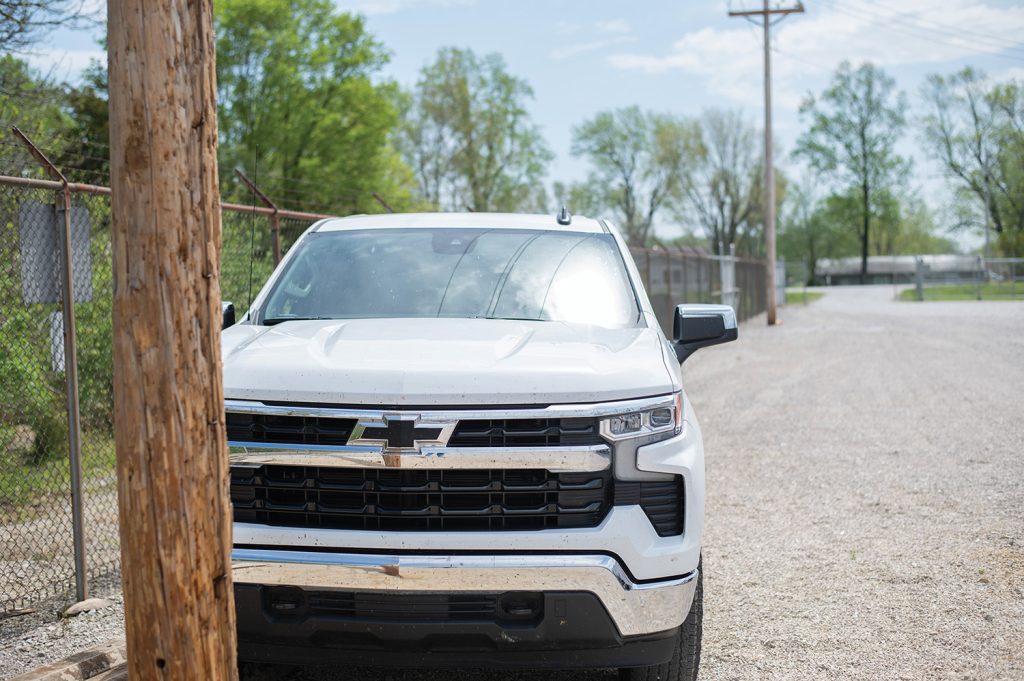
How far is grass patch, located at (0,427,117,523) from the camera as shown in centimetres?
682

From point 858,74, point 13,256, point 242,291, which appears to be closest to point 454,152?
point 858,74

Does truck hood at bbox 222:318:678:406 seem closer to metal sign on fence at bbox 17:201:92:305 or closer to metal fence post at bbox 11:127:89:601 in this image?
metal fence post at bbox 11:127:89:601

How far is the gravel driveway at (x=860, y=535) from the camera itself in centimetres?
436

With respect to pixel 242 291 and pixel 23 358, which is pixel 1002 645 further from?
pixel 242 291

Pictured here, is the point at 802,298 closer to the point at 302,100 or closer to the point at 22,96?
the point at 302,100

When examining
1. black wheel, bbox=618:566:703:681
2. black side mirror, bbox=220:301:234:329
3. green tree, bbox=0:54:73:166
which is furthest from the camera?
green tree, bbox=0:54:73:166

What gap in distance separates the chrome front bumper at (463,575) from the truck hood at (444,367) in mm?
486

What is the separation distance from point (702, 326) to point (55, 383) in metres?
5.03

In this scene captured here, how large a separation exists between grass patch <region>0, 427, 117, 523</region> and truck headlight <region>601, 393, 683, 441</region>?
452 cm

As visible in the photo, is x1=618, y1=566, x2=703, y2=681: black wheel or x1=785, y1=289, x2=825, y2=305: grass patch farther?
x1=785, y1=289, x2=825, y2=305: grass patch

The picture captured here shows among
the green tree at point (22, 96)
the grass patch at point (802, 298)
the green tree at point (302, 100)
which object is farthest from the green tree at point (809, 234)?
the green tree at point (22, 96)

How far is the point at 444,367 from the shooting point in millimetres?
3342

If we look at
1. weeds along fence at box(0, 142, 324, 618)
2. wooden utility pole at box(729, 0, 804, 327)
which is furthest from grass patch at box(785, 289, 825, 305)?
weeds along fence at box(0, 142, 324, 618)

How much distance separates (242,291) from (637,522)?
22.1 feet
